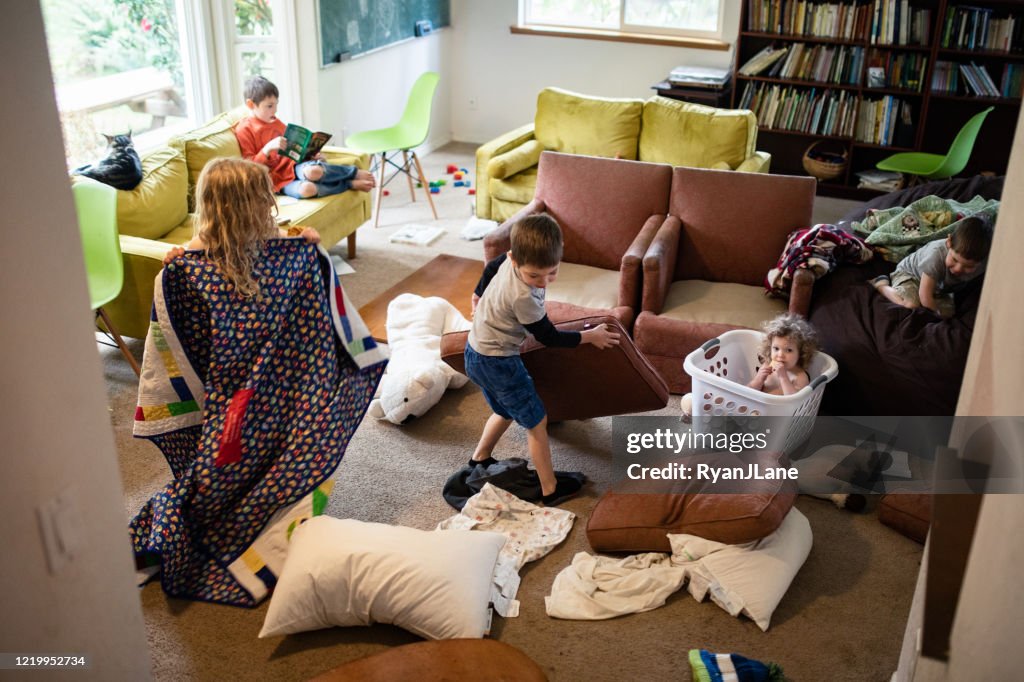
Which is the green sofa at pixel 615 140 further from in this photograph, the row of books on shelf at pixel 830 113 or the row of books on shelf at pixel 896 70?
the row of books on shelf at pixel 896 70

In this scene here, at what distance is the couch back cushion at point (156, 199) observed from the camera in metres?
4.48

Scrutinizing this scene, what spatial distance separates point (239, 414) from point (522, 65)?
550 centimetres

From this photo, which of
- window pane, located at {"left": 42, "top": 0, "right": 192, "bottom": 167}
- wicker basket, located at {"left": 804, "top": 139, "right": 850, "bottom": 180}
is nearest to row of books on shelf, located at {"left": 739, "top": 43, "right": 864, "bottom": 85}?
wicker basket, located at {"left": 804, "top": 139, "right": 850, "bottom": 180}

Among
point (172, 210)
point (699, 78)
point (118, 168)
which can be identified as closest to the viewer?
point (118, 168)

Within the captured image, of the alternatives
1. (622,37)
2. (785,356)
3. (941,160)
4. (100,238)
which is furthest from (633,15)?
(100,238)

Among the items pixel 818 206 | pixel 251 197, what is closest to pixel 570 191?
pixel 251 197

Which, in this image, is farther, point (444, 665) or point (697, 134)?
point (697, 134)

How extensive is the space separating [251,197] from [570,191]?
6.40ft

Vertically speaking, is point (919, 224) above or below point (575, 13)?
below

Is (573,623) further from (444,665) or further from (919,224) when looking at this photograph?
(919,224)

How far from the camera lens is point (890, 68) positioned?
645 centimetres

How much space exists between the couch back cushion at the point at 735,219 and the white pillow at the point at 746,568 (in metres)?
1.54

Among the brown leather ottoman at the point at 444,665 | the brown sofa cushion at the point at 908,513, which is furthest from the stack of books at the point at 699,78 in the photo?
the brown leather ottoman at the point at 444,665

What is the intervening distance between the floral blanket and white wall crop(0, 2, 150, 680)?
A: 2.98 meters
